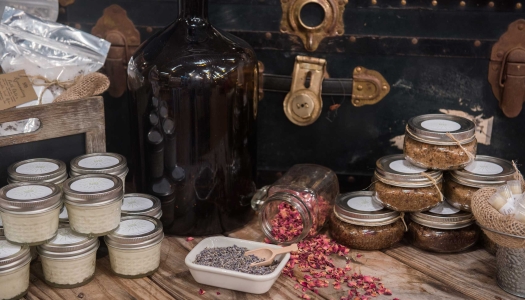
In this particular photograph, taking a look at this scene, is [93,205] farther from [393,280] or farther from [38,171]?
[393,280]

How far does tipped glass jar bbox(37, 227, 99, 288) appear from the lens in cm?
118

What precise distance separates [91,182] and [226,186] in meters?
0.32

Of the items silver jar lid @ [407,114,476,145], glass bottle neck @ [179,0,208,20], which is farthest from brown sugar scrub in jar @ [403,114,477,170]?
glass bottle neck @ [179,0,208,20]

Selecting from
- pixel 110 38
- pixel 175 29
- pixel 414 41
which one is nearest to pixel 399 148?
pixel 414 41

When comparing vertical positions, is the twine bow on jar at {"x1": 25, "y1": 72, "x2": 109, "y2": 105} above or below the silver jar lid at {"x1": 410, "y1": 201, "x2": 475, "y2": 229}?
above

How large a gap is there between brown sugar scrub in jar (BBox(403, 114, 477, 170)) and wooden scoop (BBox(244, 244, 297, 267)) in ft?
1.13

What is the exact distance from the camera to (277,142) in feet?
5.38

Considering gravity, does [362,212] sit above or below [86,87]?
below

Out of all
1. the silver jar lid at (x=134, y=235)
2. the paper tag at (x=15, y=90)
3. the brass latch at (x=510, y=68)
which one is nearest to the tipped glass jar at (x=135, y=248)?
the silver jar lid at (x=134, y=235)

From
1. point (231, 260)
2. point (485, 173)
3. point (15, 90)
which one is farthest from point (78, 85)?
point (485, 173)

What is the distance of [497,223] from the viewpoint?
116 centimetres

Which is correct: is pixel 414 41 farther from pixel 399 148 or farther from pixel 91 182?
pixel 91 182

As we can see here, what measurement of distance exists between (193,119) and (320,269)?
42 cm

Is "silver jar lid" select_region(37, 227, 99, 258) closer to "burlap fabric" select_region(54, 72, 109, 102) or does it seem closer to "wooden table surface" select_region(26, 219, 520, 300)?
"wooden table surface" select_region(26, 219, 520, 300)
